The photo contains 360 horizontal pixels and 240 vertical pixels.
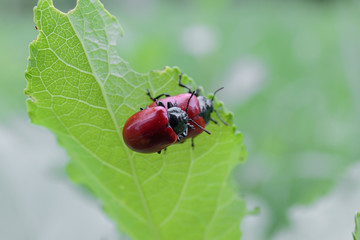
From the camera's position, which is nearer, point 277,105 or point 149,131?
point 149,131

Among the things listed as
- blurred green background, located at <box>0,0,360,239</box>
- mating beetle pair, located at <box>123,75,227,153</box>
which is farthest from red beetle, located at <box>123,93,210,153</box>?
blurred green background, located at <box>0,0,360,239</box>

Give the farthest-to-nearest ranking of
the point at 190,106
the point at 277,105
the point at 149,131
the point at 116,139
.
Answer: the point at 277,105
the point at 190,106
the point at 149,131
the point at 116,139

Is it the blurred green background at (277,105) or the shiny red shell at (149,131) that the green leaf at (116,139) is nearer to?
the shiny red shell at (149,131)

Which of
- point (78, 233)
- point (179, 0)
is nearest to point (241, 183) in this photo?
point (78, 233)

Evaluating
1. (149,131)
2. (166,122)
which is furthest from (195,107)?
(149,131)

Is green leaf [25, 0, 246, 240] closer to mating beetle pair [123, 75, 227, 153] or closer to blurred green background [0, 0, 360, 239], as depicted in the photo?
mating beetle pair [123, 75, 227, 153]

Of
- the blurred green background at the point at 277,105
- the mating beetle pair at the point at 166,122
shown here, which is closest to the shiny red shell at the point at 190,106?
the mating beetle pair at the point at 166,122

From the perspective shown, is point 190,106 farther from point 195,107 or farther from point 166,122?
point 166,122
